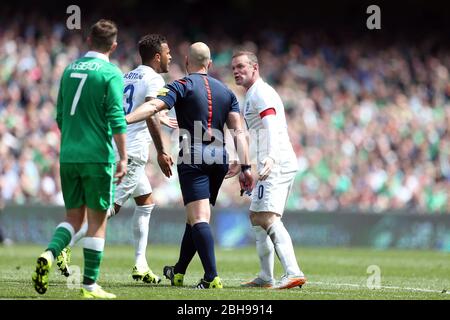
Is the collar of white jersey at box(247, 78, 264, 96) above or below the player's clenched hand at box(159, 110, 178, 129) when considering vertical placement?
above

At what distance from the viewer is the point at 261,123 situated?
11.1 m

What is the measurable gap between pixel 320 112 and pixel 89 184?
19.5 metres

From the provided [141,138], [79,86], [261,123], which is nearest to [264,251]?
[261,123]

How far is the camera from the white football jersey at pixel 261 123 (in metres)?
10.9

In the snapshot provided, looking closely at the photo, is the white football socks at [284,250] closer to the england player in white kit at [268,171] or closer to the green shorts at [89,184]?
the england player in white kit at [268,171]

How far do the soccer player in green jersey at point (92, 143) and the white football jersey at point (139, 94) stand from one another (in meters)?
2.12

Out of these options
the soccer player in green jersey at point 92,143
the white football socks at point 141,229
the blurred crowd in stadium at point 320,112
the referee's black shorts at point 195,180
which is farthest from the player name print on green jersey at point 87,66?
the blurred crowd in stadium at point 320,112

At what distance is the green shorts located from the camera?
9126mm

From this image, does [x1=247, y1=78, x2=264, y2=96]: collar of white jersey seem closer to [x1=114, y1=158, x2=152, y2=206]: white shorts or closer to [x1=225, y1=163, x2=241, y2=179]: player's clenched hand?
[x1=225, y1=163, x2=241, y2=179]: player's clenched hand

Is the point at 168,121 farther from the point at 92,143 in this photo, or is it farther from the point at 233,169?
the point at 92,143

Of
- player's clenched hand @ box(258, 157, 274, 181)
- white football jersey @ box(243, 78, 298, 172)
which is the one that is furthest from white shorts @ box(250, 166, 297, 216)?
player's clenched hand @ box(258, 157, 274, 181)

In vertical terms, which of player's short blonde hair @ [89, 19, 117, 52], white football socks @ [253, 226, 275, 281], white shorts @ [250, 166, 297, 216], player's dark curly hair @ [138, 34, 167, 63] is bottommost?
white football socks @ [253, 226, 275, 281]

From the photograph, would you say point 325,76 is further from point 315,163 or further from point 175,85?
point 175,85
